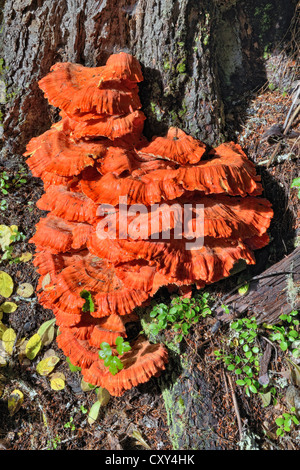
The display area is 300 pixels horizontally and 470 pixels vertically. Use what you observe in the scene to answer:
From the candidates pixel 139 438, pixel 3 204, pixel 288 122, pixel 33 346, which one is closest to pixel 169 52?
pixel 288 122

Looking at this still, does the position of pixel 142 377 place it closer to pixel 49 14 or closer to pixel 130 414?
pixel 130 414

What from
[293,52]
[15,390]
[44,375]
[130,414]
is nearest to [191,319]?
[130,414]

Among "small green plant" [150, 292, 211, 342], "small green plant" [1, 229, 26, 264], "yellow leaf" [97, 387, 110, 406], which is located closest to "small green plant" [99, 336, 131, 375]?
"small green plant" [150, 292, 211, 342]

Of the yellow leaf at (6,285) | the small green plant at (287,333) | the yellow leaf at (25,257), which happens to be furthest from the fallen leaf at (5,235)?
the small green plant at (287,333)

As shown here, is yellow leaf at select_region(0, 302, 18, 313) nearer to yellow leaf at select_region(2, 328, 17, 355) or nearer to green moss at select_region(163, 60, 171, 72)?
yellow leaf at select_region(2, 328, 17, 355)

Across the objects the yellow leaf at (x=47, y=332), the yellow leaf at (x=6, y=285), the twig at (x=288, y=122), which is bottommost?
the yellow leaf at (x=47, y=332)

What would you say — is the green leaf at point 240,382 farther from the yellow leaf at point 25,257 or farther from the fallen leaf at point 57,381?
the yellow leaf at point 25,257
